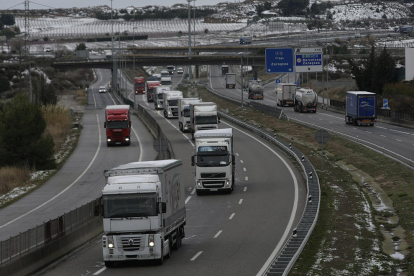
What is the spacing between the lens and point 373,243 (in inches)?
1073

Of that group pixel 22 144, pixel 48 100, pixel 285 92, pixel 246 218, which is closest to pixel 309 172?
pixel 246 218

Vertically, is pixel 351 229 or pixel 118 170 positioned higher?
pixel 118 170

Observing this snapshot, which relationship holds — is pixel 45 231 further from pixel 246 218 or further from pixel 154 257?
pixel 246 218

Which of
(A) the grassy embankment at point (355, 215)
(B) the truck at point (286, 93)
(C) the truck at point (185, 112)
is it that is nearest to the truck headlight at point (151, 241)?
(A) the grassy embankment at point (355, 215)

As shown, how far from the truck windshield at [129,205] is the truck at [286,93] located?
3248 inches

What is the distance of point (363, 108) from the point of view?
7806 cm

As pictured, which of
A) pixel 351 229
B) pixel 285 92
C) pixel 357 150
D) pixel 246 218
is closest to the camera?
pixel 351 229

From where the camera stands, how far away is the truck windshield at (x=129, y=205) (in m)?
23.3

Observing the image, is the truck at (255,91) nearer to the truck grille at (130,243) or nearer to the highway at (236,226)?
the highway at (236,226)

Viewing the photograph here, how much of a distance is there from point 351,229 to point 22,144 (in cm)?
4550

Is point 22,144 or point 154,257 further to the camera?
point 22,144

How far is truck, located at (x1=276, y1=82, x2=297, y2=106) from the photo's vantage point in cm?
10500

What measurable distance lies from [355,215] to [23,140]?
141 ft

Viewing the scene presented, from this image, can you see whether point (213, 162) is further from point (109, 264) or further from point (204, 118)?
point (204, 118)
